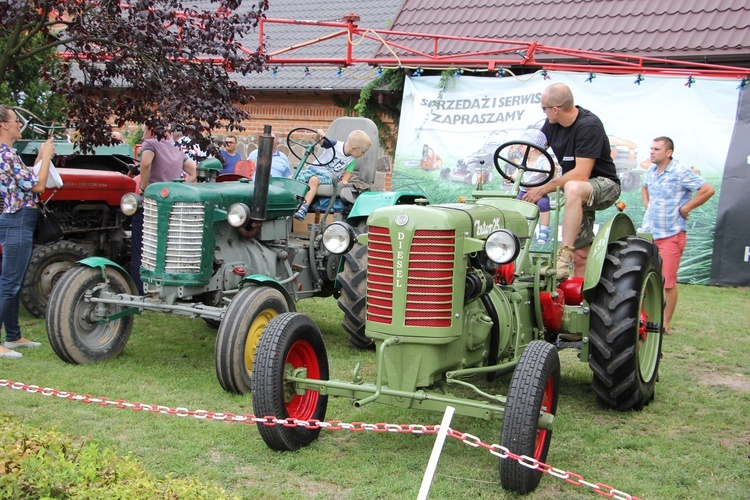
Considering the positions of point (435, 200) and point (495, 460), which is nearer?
point (495, 460)

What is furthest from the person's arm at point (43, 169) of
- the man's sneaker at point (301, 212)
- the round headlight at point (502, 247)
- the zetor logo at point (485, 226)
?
the round headlight at point (502, 247)

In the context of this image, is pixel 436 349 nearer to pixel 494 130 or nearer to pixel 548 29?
pixel 494 130

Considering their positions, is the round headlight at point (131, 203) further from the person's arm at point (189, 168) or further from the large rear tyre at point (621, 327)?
the large rear tyre at point (621, 327)

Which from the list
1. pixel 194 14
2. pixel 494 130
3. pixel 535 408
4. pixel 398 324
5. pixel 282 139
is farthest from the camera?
pixel 282 139

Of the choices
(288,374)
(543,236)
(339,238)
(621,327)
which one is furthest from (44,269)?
(543,236)

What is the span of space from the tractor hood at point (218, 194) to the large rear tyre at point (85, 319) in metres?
0.72

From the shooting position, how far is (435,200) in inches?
477

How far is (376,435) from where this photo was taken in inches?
187

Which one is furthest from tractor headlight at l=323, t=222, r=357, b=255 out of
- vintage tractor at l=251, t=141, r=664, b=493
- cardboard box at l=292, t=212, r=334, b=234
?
cardboard box at l=292, t=212, r=334, b=234

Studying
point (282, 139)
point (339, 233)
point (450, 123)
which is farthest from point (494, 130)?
point (339, 233)

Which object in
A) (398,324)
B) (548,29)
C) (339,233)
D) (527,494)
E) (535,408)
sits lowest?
(527,494)

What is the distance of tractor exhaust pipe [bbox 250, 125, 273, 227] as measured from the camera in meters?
5.81

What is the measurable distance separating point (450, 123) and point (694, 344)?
18.5 ft

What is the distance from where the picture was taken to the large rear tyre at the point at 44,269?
293 inches
